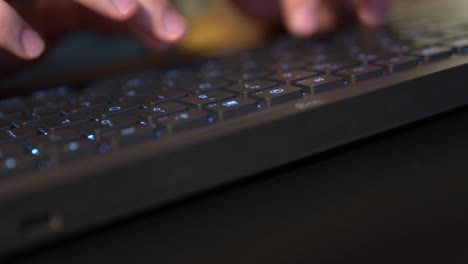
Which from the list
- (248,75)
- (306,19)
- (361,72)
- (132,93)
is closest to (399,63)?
(361,72)

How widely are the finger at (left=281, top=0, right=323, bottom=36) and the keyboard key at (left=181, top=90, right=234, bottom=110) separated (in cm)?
38

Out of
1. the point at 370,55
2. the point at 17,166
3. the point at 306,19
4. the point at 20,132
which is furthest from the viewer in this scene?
the point at 306,19

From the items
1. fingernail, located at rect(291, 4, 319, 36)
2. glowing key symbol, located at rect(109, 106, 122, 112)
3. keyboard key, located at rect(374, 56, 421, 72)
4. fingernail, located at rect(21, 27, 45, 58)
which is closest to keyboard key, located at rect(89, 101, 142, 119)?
glowing key symbol, located at rect(109, 106, 122, 112)

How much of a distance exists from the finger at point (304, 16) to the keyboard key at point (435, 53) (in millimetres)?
314

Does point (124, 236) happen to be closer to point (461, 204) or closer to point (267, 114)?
point (267, 114)

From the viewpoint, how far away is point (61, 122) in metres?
0.35

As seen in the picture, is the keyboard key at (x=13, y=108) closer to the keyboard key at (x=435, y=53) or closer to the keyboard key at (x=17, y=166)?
the keyboard key at (x=17, y=166)

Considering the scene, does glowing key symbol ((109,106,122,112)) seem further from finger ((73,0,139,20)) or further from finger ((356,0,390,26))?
finger ((356,0,390,26))

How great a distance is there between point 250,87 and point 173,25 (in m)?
0.18

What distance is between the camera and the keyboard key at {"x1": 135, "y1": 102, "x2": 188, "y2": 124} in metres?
0.32

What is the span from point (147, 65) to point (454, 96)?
0.57 meters

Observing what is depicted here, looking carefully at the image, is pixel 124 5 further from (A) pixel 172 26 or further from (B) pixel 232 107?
(B) pixel 232 107

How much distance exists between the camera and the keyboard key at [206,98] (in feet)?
1.12

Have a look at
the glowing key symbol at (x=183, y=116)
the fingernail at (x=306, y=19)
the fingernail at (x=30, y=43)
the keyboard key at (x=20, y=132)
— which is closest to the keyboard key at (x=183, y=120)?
the glowing key symbol at (x=183, y=116)
